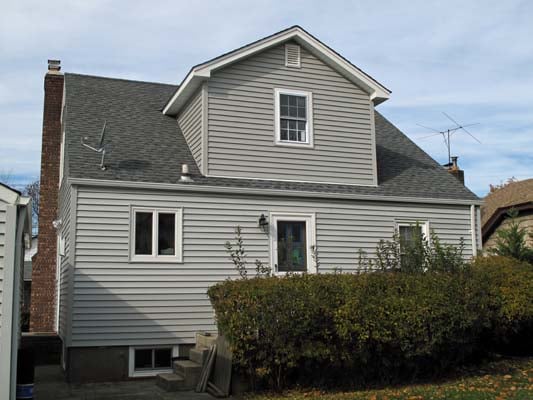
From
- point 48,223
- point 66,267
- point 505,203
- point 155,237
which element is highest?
point 505,203

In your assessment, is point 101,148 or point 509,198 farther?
point 509,198

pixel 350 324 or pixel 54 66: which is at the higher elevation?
pixel 54 66

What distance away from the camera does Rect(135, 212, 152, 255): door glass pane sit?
39.0 ft

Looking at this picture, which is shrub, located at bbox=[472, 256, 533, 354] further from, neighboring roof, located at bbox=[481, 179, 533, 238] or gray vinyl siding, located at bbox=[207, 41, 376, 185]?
neighboring roof, located at bbox=[481, 179, 533, 238]

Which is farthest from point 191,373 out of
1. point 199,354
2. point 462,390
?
point 462,390

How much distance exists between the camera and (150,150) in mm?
13406

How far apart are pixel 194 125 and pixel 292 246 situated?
11.4ft

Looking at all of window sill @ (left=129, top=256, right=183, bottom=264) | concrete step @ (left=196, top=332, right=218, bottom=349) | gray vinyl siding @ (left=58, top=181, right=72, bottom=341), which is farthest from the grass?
gray vinyl siding @ (left=58, top=181, right=72, bottom=341)

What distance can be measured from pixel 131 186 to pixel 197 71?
283cm

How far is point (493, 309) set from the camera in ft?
37.2

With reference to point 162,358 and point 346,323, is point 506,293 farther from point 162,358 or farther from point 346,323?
point 162,358

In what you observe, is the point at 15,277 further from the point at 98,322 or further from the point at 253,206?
the point at 253,206

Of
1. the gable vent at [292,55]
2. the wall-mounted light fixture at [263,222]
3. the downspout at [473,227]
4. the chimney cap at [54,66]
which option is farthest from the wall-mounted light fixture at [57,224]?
Result: the downspout at [473,227]

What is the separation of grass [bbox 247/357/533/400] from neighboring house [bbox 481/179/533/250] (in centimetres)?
772
